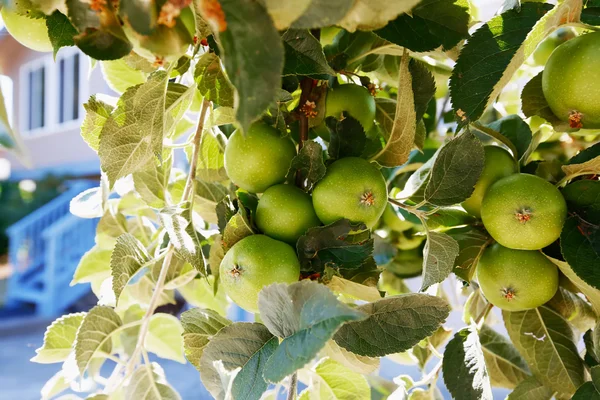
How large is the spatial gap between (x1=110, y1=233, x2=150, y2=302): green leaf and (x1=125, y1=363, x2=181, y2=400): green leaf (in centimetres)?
10

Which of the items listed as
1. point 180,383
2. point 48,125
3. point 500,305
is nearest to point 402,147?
point 500,305

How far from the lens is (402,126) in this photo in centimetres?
33

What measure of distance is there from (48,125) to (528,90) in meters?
7.86

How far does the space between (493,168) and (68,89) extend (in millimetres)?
7062

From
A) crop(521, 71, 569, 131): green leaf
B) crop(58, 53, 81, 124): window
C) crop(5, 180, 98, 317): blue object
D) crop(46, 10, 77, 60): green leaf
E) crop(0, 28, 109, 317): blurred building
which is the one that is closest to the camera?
crop(46, 10, 77, 60): green leaf

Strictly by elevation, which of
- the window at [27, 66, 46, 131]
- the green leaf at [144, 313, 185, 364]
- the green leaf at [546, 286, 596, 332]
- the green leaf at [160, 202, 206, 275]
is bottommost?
the window at [27, 66, 46, 131]

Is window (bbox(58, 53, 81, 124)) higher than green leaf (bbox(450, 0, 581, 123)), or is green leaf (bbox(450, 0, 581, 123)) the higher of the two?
green leaf (bbox(450, 0, 581, 123))

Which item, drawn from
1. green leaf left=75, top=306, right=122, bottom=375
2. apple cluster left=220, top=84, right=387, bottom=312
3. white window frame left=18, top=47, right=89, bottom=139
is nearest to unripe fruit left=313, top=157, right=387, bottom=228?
apple cluster left=220, top=84, right=387, bottom=312

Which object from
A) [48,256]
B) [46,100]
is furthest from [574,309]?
[46,100]

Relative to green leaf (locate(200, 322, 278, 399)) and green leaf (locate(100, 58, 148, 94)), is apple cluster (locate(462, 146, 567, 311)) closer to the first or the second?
green leaf (locate(200, 322, 278, 399))

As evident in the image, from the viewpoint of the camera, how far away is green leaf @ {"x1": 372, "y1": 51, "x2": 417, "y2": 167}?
1.03 feet

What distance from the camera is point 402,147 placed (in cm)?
34

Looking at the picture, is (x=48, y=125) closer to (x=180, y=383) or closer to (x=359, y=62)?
(x=180, y=383)

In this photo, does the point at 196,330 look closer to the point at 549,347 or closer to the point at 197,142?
the point at 197,142
